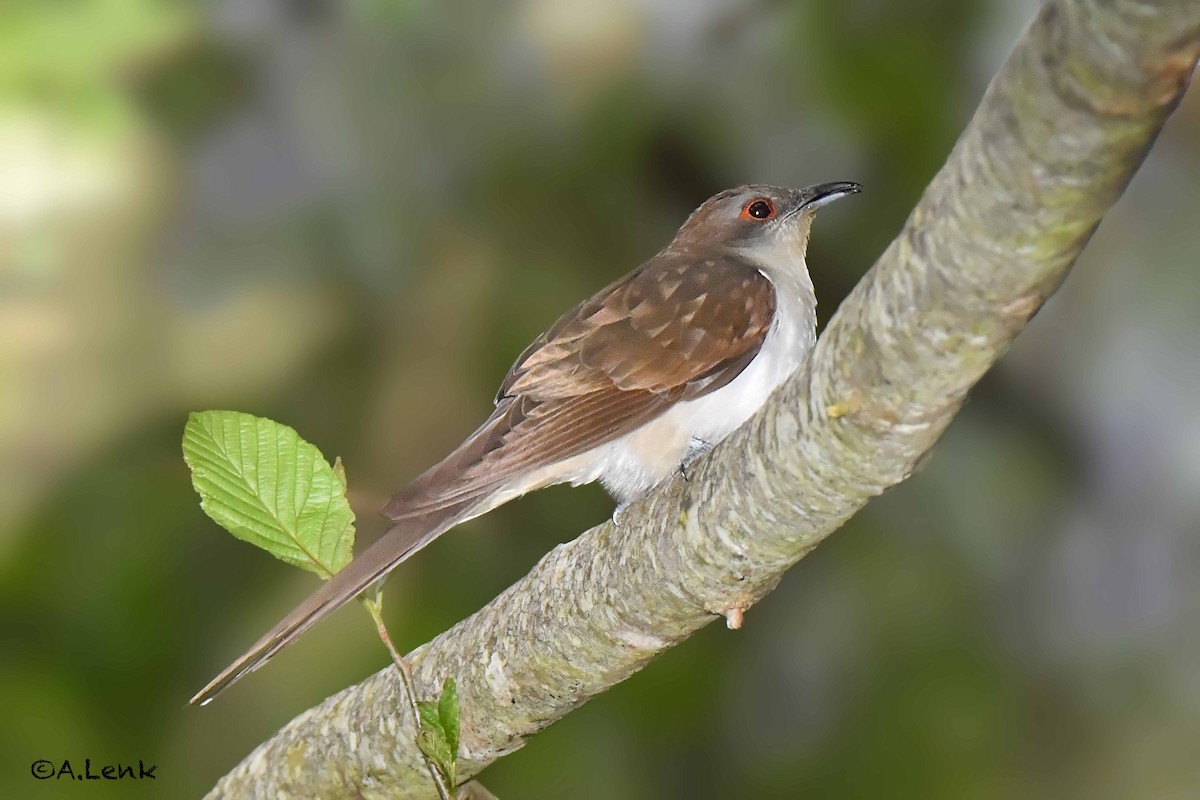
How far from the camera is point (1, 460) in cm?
336

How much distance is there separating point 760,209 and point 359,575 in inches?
61.7

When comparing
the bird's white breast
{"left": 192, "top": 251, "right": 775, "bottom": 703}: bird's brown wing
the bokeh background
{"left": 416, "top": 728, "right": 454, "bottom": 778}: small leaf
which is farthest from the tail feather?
the bokeh background

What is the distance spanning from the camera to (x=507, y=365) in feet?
11.8

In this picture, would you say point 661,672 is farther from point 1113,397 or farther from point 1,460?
point 1,460

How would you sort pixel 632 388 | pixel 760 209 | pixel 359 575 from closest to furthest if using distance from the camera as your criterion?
pixel 359 575
pixel 632 388
pixel 760 209

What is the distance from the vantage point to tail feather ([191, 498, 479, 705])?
1895 millimetres

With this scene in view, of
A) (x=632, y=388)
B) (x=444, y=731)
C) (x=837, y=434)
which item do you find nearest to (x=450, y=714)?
(x=444, y=731)

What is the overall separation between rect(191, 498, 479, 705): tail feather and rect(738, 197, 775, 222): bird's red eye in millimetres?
1283

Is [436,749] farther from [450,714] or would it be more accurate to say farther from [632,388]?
[632,388]

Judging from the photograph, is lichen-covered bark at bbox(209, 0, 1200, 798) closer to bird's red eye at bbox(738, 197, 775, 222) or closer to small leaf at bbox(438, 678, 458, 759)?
small leaf at bbox(438, 678, 458, 759)

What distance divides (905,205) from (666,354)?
139 centimetres

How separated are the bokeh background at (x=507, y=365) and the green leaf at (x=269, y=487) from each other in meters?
1.37

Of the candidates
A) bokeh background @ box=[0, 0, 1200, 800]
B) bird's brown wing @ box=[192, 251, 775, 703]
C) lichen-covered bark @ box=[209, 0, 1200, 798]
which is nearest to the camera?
lichen-covered bark @ box=[209, 0, 1200, 798]

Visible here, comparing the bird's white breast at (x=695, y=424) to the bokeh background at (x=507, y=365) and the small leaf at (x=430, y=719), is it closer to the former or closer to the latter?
the bokeh background at (x=507, y=365)
